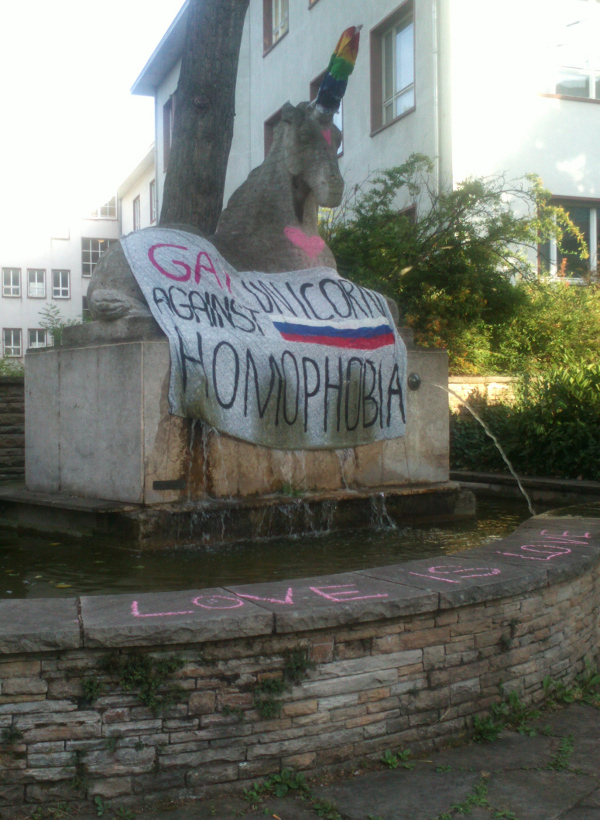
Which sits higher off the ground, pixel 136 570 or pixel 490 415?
pixel 490 415

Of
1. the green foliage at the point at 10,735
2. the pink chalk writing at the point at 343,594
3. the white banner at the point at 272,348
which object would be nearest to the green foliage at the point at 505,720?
the pink chalk writing at the point at 343,594

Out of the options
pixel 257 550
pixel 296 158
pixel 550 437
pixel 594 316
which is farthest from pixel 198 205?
pixel 594 316

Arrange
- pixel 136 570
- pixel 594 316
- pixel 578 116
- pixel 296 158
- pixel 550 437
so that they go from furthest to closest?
pixel 578 116 → pixel 594 316 → pixel 550 437 → pixel 296 158 → pixel 136 570

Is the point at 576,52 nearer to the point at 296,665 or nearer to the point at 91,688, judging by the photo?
the point at 296,665

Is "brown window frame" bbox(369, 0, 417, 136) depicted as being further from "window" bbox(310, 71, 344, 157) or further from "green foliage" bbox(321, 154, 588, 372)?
"green foliage" bbox(321, 154, 588, 372)

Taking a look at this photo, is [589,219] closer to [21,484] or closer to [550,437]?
[550,437]

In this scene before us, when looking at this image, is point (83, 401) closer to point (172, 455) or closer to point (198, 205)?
point (172, 455)

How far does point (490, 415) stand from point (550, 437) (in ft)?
4.56

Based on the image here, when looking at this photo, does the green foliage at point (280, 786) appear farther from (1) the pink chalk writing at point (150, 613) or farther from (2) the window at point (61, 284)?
(2) the window at point (61, 284)

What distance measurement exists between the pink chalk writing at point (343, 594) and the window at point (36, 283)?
44371mm

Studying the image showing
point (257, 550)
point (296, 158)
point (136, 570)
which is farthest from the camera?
point (296, 158)

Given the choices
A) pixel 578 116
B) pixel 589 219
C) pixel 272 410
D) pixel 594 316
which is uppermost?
pixel 578 116

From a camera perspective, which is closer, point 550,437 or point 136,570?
point 136,570

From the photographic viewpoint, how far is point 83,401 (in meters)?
5.96
